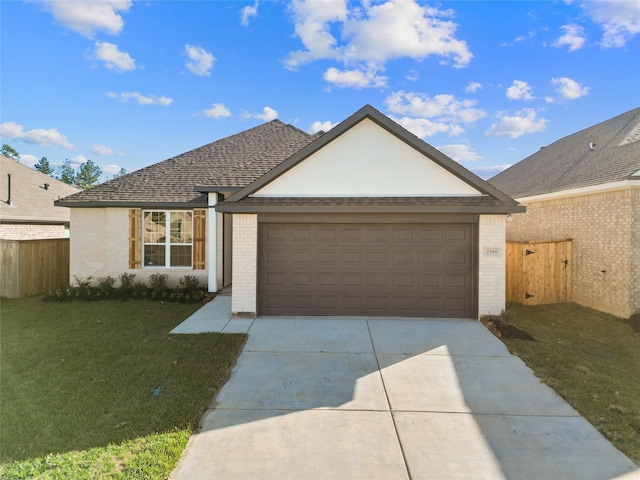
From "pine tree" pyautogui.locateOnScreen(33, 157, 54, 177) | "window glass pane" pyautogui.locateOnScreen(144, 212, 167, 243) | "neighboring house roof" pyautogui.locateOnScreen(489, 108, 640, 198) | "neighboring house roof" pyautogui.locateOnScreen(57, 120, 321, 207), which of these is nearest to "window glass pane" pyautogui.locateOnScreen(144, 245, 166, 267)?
"window glass pane" pyautogui.locateOnScreen(144, 212, 167, 243)

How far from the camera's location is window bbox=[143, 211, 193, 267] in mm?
11844

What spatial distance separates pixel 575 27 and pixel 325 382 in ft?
43.4

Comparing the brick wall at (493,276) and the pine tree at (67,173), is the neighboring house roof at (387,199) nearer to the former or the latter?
the brick wall at (493,276)

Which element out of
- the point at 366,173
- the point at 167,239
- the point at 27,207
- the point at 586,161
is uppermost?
the point at 586,161

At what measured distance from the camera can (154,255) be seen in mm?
11867

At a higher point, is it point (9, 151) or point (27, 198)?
point (9, 151)

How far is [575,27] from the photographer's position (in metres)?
10.9

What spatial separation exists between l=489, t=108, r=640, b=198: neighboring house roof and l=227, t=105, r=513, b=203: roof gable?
158 inches

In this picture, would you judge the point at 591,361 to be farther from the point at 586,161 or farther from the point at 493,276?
the point at 586,161

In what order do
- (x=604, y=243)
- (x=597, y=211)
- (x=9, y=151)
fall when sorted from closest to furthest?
(x=604, y=243) → (x=597, y=211) → (x=9, y=151)

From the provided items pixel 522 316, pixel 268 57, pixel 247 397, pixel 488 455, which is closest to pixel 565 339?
pixel 522 316

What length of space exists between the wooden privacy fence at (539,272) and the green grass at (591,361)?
0.49 m

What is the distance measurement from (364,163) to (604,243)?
6.97 meters

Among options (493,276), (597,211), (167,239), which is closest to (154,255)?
(167,239)
